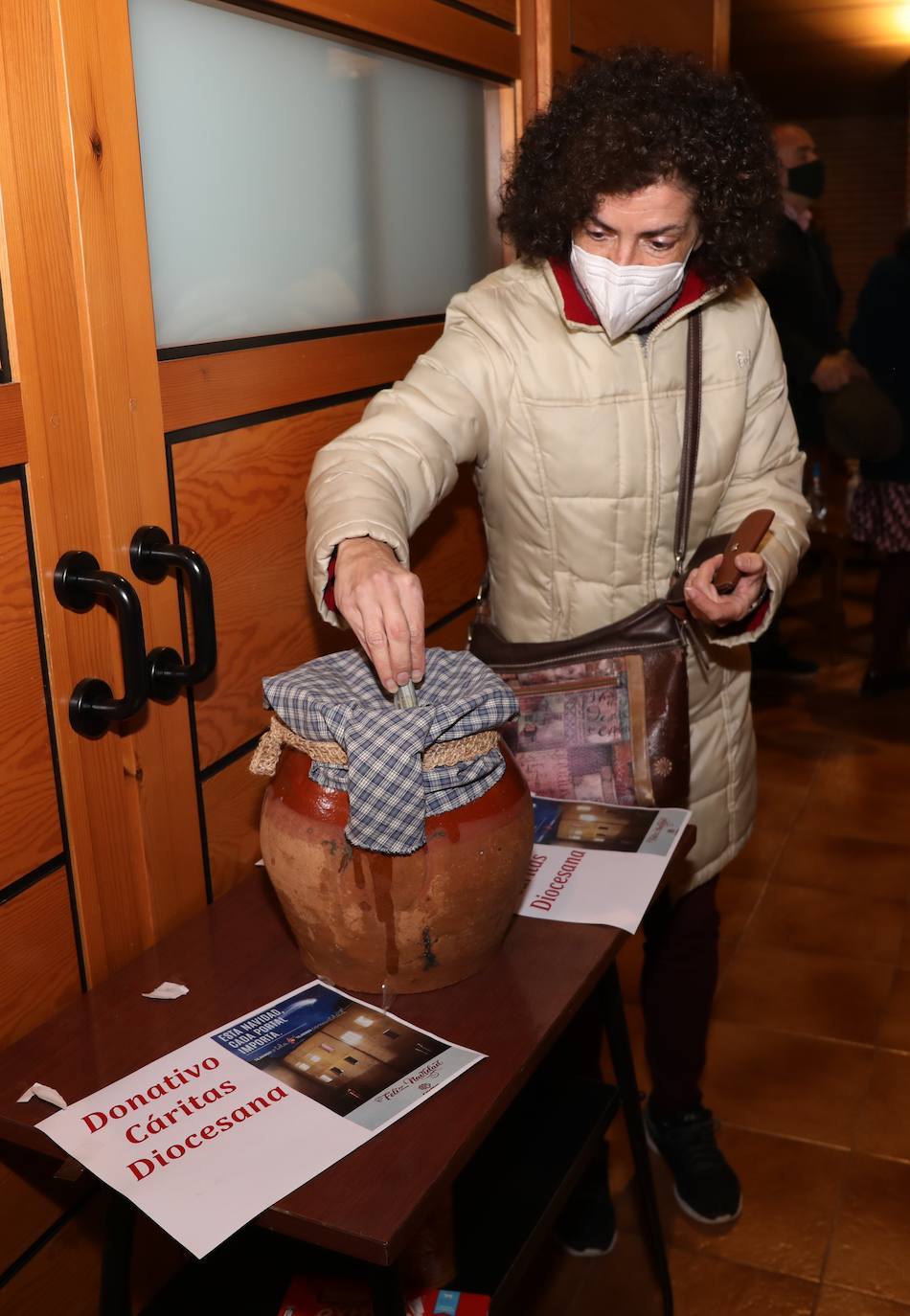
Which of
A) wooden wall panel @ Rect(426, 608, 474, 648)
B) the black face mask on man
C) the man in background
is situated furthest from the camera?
the black face mask on man

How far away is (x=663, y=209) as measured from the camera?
1587mm

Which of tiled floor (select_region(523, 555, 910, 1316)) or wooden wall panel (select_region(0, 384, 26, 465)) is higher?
wooden wall panel (select_region(0, 384, 26, 465))

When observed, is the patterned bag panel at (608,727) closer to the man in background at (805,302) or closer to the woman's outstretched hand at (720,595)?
the woman's outstretched hand at (720,595)

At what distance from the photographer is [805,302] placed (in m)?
4.33

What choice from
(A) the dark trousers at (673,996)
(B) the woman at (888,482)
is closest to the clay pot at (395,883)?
(A) the dark trousers at (673,996)

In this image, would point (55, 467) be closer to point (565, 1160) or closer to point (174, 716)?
point (174, 716)

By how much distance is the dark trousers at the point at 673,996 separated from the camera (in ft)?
6.61

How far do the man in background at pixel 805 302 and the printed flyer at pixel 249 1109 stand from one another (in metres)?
3.36

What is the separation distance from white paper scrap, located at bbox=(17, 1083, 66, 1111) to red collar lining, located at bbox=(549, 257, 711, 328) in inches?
43.8

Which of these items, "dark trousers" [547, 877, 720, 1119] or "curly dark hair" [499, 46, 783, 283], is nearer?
"curly dark hair" [499, 46, 783, 283]

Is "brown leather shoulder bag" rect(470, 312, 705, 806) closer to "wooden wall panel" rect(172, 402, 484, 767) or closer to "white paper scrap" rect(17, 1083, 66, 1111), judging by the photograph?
"wooden wall panel" rect(172, 402, 484, 767)

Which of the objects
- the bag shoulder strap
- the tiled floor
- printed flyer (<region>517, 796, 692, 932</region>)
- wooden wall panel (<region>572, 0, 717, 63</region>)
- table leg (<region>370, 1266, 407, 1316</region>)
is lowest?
the tiled floor

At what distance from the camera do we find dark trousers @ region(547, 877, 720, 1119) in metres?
2.02

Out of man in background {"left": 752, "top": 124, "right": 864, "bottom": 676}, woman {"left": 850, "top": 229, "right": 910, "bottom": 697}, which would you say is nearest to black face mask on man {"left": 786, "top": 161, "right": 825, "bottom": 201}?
man in background {"left": 752, "top": 124, "right": 864, "bottom": 676}
